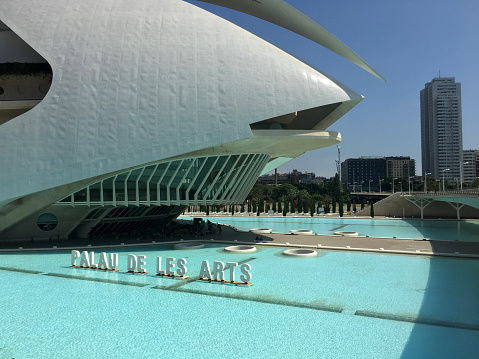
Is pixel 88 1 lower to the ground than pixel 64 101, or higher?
higher

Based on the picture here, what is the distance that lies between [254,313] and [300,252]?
10809mm

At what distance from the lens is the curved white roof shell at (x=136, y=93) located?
75.2ft

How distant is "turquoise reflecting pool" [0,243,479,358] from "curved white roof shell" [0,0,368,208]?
7139 mm

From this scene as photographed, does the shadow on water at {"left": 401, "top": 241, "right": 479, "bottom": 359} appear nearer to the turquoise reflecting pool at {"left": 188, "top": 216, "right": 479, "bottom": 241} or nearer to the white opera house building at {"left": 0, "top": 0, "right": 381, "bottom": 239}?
the white opera house building at {"left": 0, "top": 0, "right": 381, "bottom": 239}

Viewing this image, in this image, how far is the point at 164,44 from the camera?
2441 centimetres

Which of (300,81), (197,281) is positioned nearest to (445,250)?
(300,81)

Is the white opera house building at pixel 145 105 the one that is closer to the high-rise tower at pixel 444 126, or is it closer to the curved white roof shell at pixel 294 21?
the curved white roof shell at pixel 294 21

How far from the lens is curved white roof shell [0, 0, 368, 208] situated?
22.9 metres

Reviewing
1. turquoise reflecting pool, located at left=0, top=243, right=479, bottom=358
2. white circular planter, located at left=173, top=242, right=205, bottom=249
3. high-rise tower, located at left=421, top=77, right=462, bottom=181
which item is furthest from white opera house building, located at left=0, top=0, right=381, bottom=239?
high-rise tower, located at left=421, top=77, right=462, bottom=181

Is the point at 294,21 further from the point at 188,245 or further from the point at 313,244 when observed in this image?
the point at 188,245

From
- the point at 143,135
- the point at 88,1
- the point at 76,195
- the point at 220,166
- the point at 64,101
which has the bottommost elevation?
the point at 76,195

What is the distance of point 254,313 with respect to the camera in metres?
11.7

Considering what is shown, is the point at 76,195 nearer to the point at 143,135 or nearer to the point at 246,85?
the point at 143,135

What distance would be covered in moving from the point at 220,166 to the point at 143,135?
6.07m
